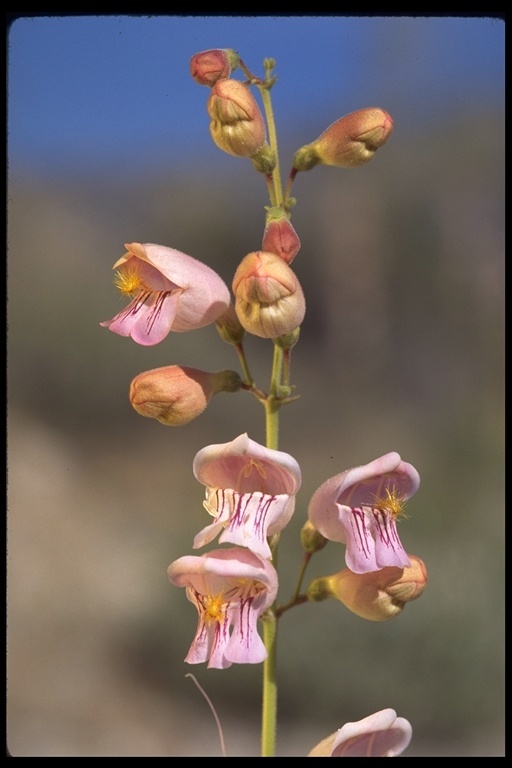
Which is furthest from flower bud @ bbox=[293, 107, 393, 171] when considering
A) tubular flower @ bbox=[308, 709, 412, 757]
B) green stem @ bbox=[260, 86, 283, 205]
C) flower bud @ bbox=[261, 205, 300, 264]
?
tubular flower @ bbox=[308, 709, 412, 757]

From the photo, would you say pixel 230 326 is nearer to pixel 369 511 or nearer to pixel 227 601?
pixel 369 511

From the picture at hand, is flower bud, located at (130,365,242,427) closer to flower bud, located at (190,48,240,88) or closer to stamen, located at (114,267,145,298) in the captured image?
stamen, located at (114,267,145,298)

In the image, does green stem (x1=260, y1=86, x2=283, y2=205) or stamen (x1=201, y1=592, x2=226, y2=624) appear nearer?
stamen (x1=201, y1=592, x2=226, y2=624)

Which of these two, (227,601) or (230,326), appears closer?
(227,601)

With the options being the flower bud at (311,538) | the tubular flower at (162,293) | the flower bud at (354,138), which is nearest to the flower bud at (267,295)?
the tubular flower at (162,293)

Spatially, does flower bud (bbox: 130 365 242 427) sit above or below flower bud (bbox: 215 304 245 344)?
below

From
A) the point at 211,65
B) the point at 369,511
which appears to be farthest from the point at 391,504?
the point at 211,65

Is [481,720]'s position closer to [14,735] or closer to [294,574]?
[294,574]
